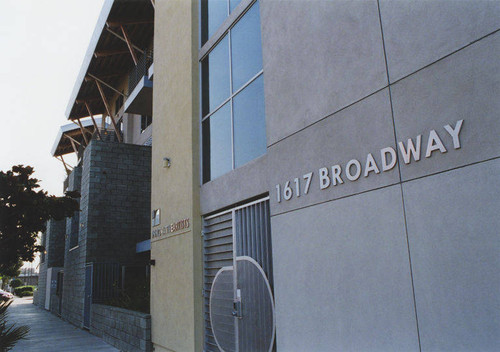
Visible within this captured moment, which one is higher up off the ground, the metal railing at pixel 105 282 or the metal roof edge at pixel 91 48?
the metal roof edge at pixel 91 48

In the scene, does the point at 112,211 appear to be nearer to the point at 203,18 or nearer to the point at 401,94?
the point at 203,18

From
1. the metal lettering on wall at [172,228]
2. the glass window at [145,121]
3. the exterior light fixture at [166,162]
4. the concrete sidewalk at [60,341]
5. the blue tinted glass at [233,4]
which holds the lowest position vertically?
the concrete sidewalk at [60,341]

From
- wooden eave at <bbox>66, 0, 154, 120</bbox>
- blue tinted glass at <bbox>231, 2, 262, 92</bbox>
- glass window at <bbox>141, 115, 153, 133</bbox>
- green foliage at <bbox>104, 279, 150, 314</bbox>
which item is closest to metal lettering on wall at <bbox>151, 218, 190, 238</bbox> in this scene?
blue tinted glass at <bbox>231, 2, 262, 92</bbox>

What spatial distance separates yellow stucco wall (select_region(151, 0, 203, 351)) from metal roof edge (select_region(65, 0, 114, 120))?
6.79 m

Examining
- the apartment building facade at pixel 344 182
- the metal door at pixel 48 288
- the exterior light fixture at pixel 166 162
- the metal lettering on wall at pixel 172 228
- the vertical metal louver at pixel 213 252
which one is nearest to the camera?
the apartment building facade at pixel 344 182

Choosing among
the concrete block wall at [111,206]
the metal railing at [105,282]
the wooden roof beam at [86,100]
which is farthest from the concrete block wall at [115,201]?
the wooden roof beam at [86,100]

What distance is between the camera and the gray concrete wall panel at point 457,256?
360 cm

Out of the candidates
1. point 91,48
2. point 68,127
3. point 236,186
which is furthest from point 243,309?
point 68,127

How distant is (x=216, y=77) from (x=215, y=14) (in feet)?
4.98

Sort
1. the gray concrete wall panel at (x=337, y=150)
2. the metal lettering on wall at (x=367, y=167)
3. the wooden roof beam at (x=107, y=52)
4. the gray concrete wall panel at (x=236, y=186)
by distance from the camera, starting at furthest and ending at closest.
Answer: the wooden roof beam at (x=107, y=52)
the gray concrete wall panel at (x=236, y=186)
the gray concrete wall panel at (x=337, y=150)
the metal lettering on wall at (x=367, y=167)

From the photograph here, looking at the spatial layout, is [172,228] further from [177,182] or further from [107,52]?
[107,52]

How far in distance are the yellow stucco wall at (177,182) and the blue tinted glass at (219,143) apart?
315 mm

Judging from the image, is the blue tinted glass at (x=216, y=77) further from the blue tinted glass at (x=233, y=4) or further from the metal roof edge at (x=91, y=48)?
the metal roof edge at (x=91, y=48)

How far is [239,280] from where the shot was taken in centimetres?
768
